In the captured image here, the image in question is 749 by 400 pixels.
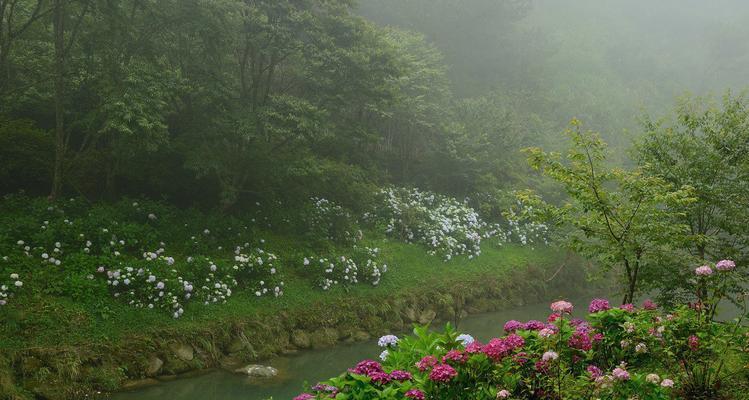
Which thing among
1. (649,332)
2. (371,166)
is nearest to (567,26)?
(371,166)

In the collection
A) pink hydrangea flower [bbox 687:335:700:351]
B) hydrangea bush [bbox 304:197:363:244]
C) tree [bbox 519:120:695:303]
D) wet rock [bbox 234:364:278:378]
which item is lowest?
wet rock [bbox 234:364:278:378]

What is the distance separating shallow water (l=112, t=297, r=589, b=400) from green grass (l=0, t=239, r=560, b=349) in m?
1.14

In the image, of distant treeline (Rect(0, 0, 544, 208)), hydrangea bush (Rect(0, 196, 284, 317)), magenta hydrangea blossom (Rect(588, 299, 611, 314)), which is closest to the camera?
magenta hydrangea blossom (Rect(588, 299, 611, 314))

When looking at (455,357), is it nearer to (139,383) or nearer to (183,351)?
(139,383)

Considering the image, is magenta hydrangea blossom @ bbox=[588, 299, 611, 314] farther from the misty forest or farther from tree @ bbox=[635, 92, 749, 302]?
tree @ bbox=[635, 92, 749, 302]

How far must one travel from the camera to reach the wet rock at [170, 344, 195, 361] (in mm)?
11094

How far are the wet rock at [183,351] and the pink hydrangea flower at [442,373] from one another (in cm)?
826

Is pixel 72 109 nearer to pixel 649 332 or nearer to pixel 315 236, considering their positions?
pixel 315 236

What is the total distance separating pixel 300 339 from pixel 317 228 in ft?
13.3

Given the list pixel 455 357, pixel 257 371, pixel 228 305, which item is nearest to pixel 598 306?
pixel 455 357

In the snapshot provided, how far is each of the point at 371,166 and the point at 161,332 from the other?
10775mm

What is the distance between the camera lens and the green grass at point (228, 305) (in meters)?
9.68

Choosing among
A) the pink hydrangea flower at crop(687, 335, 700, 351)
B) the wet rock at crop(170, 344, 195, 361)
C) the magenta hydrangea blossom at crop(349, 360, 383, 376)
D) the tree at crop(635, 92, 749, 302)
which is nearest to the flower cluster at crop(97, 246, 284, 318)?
the wet rock at crop(170, 344, 195, 361)

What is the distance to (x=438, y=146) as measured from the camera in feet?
76.2
